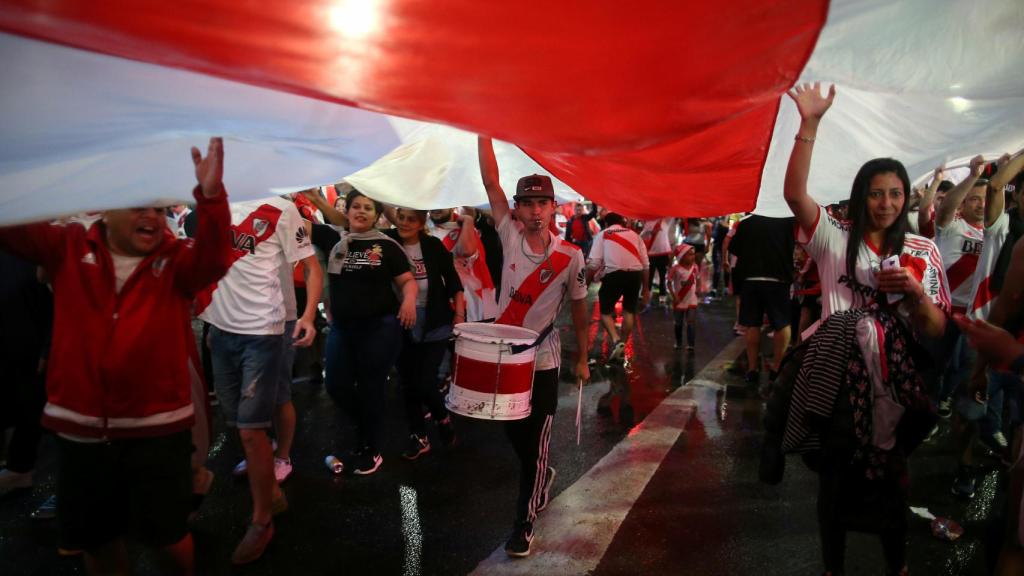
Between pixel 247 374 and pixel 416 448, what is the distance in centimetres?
175

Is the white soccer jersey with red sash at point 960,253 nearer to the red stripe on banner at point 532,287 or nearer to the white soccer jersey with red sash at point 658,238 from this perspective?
the red stripe on banner at point 532,287

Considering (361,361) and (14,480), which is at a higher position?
(361,361)

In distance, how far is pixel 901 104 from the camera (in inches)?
105

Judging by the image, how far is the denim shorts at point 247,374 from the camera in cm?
368

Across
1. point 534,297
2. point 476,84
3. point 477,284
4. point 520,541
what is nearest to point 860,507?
point 520,541

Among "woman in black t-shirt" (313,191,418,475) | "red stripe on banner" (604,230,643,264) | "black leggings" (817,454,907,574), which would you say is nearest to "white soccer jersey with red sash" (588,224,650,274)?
"red stripe on banner" (604,230,643,264)

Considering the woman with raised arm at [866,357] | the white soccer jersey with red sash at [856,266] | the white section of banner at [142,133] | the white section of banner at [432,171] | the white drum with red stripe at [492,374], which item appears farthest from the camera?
the white section of banner at [432,171]

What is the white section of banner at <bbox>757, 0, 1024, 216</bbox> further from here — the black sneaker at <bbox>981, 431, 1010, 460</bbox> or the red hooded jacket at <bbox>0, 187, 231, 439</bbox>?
the black sneaker at <bbox>981, 431, 1010, 460</bbox>

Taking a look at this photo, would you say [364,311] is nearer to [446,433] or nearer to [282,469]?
[282,469]

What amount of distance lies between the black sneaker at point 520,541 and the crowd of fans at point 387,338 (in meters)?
0.01

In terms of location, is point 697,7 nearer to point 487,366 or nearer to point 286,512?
point 487,366

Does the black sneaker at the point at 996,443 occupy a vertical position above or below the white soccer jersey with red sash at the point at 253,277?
below

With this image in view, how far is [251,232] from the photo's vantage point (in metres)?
3.86

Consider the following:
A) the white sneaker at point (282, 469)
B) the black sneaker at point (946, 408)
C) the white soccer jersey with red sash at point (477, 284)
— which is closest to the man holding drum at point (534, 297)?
the white sneaker at point (282, 469)
